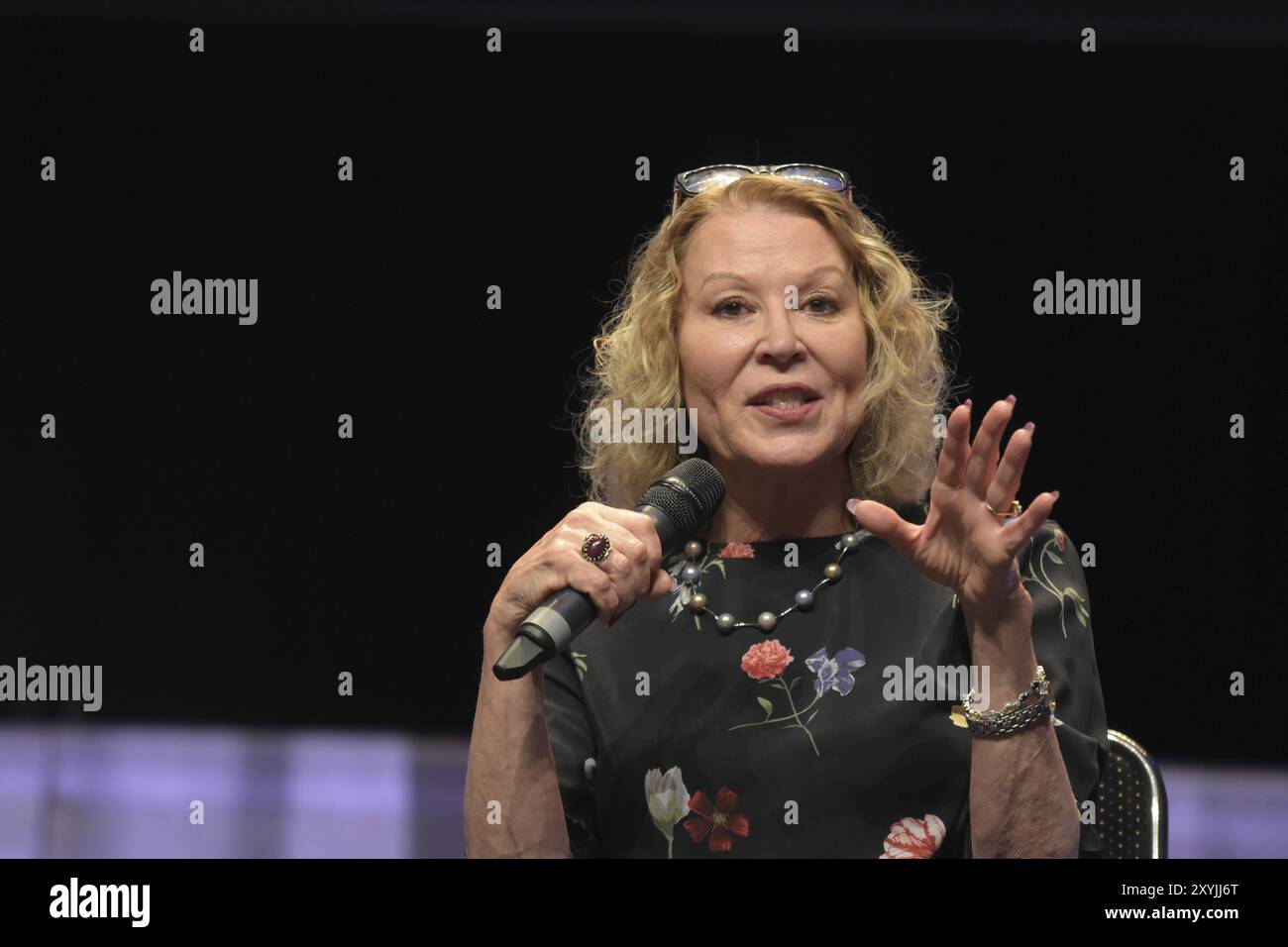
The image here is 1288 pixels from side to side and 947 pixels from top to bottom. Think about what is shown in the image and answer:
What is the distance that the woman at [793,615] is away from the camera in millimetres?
1417

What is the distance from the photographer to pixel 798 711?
167cm

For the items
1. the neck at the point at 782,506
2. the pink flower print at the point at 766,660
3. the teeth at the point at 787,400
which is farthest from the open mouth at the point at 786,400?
the pink flower print at the point at 766,660

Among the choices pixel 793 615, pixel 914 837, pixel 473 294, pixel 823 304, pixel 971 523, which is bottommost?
pixel 914 837

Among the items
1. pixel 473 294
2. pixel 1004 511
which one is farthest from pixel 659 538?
pixel 473 294

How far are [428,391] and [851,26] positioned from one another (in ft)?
3.38

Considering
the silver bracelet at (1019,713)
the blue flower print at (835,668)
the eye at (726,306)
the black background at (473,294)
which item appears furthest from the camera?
the black background at (473,294)

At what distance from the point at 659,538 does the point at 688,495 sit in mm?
94

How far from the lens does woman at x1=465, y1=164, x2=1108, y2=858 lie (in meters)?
1.42

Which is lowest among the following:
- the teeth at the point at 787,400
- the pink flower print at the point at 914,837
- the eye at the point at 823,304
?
the pink flower print at the point at 914,837

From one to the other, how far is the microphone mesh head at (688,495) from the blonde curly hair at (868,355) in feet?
0.97

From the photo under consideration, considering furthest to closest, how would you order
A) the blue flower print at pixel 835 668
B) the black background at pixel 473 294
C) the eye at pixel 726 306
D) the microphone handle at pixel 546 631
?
the black background at pixel 473 294, the eye at pixel 726 306, the blue flower print at pixel 835 668, the microphone handle at pixel 546 631

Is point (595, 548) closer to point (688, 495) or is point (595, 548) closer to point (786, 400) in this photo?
point (688, 495)

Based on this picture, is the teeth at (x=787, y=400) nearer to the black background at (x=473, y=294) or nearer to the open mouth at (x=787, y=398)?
the open mouth at (x=787, y=398)

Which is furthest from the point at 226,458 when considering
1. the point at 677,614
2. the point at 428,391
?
the point at 677,614
